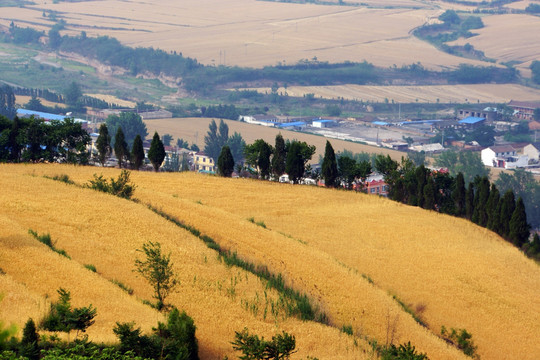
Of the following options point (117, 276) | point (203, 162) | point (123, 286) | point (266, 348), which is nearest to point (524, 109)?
point (203, 162)

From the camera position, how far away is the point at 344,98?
172 metres

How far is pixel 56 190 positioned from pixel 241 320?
15834mm

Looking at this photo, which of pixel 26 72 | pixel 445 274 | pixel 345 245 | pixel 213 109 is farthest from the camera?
pixel 26 72

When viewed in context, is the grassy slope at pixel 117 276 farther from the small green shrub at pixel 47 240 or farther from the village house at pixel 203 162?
the village house at pixel 203 162

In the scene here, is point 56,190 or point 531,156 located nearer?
point 56,190

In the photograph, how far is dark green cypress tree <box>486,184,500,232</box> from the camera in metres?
53.2

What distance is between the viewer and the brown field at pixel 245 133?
121625mm

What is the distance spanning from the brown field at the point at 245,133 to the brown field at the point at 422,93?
37621 mm

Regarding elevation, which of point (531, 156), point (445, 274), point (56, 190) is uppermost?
point (56, 190)

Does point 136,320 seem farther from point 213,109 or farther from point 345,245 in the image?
point 213,109

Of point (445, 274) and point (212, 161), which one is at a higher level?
point (445, 274)

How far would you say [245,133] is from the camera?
132125 mm

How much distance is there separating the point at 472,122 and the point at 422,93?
30709mm

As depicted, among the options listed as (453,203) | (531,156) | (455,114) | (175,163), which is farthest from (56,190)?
(455,114)
